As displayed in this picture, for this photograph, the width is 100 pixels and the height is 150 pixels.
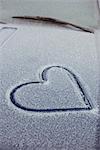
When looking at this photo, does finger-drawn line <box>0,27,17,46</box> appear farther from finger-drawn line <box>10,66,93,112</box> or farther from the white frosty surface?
finger-drawn line <box>10,66,93,112</box>

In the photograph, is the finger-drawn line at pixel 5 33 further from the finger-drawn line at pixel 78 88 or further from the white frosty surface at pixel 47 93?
the finger-drawn line at pixel 78 88

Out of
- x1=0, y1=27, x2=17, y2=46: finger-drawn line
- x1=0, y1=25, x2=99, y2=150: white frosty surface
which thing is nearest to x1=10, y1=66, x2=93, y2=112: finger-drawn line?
x1=0, y1=25, x2=99, y2=150: white frosty surface

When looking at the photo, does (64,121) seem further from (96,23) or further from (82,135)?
(96,23)

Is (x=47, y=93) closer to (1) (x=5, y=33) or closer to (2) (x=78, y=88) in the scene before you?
(2) (x=78, y=88)

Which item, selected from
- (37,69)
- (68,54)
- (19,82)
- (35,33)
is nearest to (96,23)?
(35,33)

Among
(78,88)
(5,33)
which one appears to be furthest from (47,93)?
(5,33)

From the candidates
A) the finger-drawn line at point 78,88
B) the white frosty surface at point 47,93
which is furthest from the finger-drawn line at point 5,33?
the finger-drawn line at point 78,88
